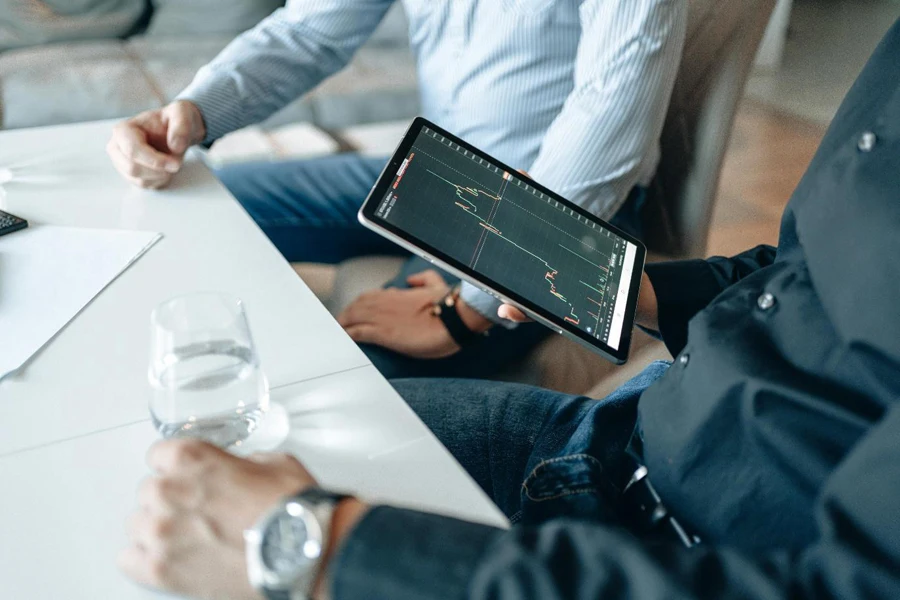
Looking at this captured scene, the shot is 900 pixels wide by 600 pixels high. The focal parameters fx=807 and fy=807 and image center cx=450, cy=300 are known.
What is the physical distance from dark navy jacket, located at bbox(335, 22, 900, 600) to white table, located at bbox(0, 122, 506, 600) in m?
0.07

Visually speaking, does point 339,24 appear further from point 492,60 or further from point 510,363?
point 510,363

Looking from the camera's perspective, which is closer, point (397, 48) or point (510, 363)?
point (510, 363)

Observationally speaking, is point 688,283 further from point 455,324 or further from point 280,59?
point 280,59

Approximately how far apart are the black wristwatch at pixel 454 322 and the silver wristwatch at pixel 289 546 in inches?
25.5

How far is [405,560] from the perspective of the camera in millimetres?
477

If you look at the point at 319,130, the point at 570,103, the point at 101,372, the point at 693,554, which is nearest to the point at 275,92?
the point at 570,103

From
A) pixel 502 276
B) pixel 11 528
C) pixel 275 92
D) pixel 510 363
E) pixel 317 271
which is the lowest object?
pixel 317 271

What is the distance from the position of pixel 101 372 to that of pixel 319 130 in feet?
5.67

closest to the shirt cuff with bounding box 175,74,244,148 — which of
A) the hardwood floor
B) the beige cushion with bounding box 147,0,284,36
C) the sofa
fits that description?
the sofa

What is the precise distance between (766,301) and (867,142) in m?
0.15

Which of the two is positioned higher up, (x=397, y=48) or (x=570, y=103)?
(x=570, y=103)

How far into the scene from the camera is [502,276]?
72 cm

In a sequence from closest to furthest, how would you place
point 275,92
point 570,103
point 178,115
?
1. point 178,115
2. point 570,103
3. point 275,92

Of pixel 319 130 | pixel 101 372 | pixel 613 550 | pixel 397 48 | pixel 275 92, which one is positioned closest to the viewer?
pixel 613 550
